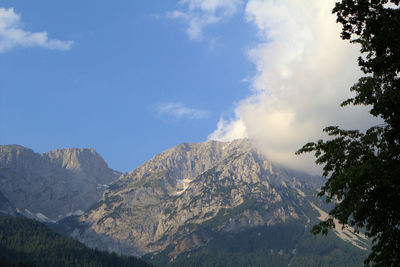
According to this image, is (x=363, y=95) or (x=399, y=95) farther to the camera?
(x=363, y=95)

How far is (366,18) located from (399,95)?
5190 mm

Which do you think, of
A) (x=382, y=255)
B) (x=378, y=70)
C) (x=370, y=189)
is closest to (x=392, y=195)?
(x=370, y=189)

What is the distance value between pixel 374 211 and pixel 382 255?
2.46 meters

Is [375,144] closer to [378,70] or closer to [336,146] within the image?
[336,146]

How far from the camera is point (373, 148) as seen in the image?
27203 mm

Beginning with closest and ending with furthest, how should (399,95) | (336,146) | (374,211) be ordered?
(399,95)
(374,211)
(336,146)

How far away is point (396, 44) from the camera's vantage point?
25.2 metres

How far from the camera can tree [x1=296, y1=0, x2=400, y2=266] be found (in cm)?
2450

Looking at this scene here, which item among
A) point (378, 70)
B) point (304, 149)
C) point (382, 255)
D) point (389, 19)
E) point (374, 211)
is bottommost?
point (382, 255)

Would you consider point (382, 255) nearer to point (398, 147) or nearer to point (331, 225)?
point (331, 225)

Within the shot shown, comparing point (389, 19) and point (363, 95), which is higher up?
point (389, 19)

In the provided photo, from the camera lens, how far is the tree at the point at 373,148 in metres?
24.5

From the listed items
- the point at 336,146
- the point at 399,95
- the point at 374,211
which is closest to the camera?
the point at 399,95

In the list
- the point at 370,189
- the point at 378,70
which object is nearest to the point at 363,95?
the point at 378,70
